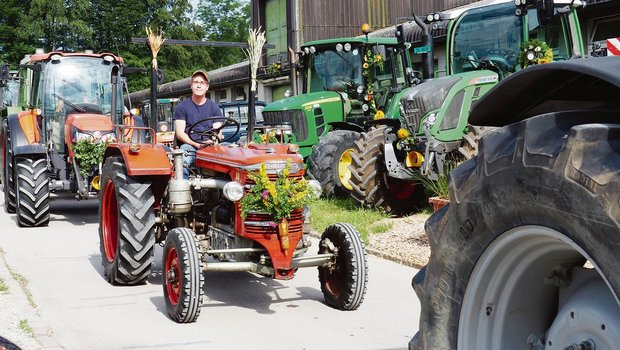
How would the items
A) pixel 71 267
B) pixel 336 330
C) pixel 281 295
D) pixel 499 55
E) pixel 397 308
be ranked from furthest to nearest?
pixel 499 55
pixel 71 267
pixel 281 295
pixel 397 308
pixel 336 330

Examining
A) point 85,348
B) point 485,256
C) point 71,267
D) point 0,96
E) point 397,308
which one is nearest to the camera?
point 485,256

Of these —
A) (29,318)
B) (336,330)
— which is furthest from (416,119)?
(29,318)

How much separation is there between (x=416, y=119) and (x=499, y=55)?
124 centimetres

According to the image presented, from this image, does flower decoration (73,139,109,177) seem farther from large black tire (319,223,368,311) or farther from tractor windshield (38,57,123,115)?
large black tire (319,223,368,311)

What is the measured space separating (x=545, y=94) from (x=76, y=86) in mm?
10935

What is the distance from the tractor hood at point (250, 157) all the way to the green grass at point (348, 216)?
2722mm

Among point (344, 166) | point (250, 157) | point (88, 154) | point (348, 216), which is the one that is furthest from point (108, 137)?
point (250, 157)

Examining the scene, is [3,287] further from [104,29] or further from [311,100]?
[104,29]

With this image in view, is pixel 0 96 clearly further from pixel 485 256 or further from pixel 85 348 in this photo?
pixel 485 256

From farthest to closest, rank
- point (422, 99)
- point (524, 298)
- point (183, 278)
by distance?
point (422, 99) → point (183, 278) → point (524, 298)

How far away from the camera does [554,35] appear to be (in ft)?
30.2

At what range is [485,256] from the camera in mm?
2465

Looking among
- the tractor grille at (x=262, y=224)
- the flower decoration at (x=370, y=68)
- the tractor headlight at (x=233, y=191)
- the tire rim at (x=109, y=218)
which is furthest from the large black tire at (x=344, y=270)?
the flower decoration at (x=370, y=68)

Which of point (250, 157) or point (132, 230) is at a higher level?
point (250, 157)
